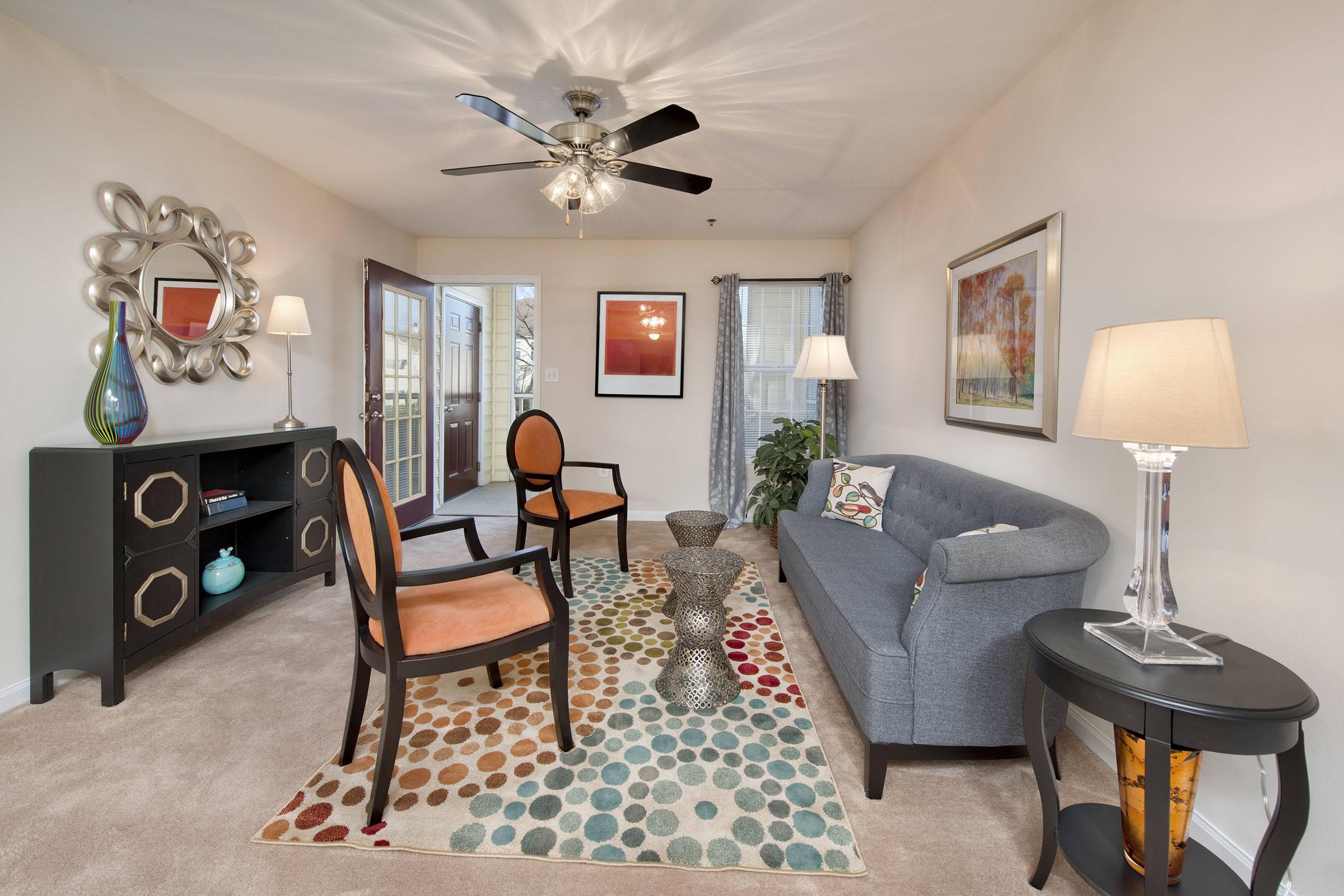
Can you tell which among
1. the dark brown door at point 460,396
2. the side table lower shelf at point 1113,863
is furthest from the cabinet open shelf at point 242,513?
the side table lower shelf at point 1113,863

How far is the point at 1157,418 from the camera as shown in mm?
1128

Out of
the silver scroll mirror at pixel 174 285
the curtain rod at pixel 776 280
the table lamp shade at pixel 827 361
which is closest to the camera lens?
the silver scroll mirror at pixel 174 285

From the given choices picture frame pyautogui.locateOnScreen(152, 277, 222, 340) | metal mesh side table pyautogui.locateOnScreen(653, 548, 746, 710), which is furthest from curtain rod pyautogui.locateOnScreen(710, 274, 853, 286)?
picture frame pyautogui.locateOnScreen(152, 277, 222, 340)

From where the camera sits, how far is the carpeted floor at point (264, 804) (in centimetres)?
134

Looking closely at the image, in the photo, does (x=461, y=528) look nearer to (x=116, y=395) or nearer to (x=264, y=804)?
(x=264, y=804)

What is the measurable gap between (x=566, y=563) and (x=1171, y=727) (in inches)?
101

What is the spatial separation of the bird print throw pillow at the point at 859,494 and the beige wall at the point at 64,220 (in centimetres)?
325

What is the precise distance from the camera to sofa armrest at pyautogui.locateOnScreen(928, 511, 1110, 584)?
1543 mm

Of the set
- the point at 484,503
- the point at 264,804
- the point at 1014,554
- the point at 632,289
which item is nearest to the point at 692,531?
the point at 1014,554

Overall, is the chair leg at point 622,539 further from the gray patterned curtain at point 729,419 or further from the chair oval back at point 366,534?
the chair oval back at point 366,534

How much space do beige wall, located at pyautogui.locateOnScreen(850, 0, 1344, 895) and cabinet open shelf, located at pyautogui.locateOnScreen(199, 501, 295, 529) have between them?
11.2 ft

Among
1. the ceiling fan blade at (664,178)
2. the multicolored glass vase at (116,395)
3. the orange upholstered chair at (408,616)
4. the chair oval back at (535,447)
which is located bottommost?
the orange upholstered chair at (408,616)

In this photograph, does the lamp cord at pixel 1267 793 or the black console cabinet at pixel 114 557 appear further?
the black console cabinet at pixel 114 557

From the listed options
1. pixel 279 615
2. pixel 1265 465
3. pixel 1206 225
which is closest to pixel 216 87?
pixel 279 615
